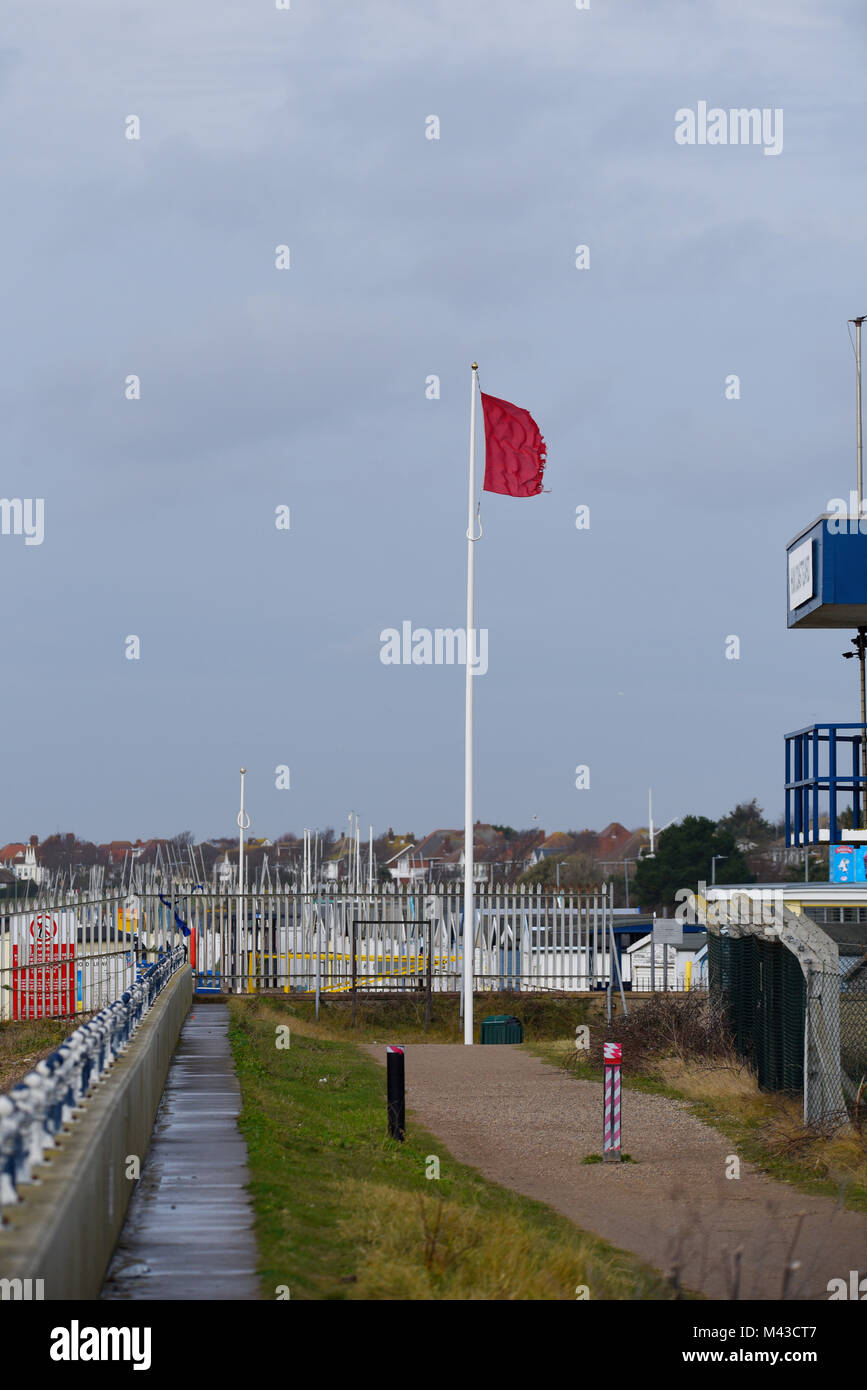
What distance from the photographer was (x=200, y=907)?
32062mm

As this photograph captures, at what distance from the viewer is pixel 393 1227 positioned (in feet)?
31.6

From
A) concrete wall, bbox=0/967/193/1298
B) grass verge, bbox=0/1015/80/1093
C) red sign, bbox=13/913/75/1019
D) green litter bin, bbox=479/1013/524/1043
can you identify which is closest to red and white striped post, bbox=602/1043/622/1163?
concrete wall, bbox=0/967/193/1298

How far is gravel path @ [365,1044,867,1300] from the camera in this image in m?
10.7

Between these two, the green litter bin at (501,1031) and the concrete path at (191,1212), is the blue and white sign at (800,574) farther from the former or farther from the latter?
the concrete path at (191,1212)

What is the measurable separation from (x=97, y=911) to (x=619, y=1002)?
10431mm

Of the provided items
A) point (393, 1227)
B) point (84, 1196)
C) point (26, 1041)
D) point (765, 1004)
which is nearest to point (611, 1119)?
point (765, 1004)

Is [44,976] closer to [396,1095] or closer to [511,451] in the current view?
[511,451]

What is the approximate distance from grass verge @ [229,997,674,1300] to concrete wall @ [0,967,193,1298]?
0.93 meters

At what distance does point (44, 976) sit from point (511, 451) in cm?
1305

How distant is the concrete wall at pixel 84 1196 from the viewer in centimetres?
612

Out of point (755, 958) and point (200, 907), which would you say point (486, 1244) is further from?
point (200, 907)

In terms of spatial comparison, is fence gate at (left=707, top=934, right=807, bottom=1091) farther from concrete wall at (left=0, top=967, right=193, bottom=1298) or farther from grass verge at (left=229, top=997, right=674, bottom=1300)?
concrete wall at (left=0, top=967, right=193, bottom=1298)
